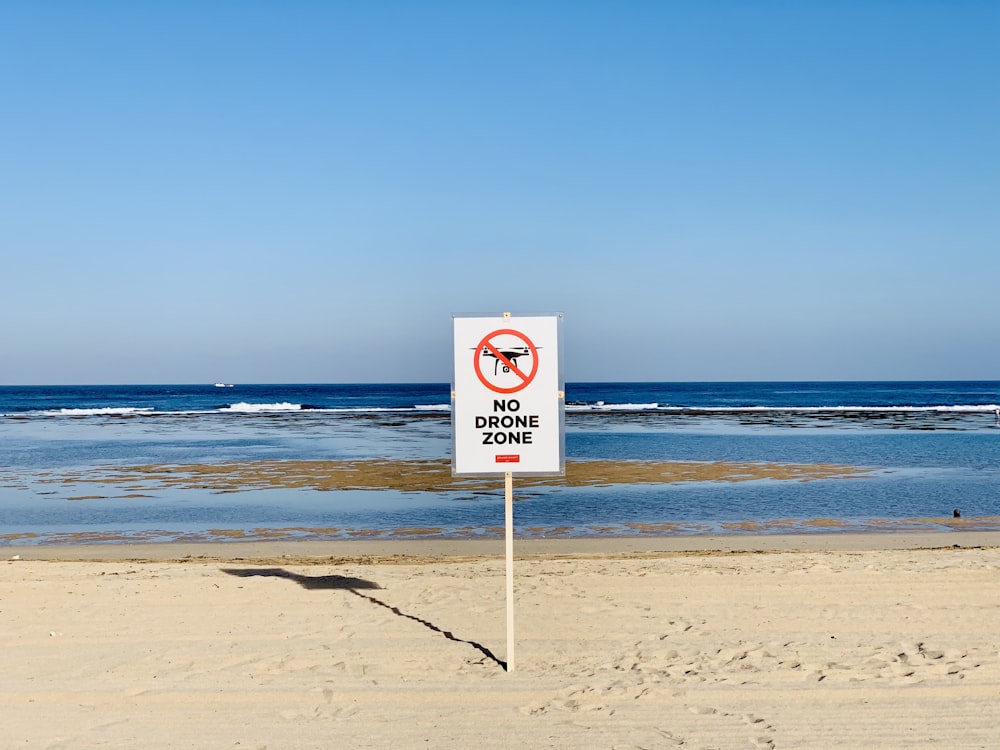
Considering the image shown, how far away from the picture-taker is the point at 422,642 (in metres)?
7.19

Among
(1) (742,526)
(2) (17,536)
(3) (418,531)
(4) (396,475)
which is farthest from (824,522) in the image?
(2) (17,536)

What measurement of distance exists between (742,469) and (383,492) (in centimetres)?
977

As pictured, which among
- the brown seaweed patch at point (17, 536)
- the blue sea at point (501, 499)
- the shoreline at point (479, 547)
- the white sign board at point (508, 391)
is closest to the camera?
the white sign board at point (508, 391)

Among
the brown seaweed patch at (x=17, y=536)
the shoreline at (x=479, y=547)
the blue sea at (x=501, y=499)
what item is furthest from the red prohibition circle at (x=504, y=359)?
the brown seaweed patch at (x=17, y=536)

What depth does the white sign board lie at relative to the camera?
6227 millimetres

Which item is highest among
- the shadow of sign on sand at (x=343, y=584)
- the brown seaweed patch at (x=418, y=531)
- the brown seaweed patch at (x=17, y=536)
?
the shadow of sign on sand at (x=343, y=584)

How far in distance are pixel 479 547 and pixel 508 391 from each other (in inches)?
276

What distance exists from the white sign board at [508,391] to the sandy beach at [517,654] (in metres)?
1.61

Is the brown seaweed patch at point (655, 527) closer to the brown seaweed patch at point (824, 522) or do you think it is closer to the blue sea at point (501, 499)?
the blue sea at point (501, 499)

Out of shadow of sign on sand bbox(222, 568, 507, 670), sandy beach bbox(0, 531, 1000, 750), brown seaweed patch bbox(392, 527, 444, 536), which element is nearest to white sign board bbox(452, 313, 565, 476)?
sandy beach bbox(0, 531, 1000, 750)

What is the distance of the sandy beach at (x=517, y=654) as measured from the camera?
17.3 ft

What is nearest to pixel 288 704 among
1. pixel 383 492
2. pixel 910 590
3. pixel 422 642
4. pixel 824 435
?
pixel 422 642

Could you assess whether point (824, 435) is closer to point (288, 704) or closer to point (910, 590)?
point (910, 590)

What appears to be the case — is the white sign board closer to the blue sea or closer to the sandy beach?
the sandy beach
